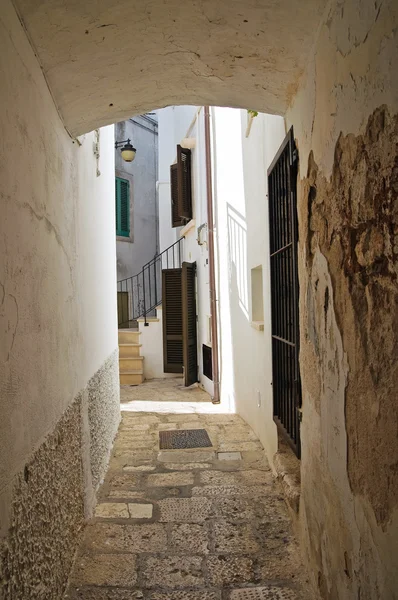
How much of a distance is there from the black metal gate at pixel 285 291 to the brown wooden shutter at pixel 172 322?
19.8 feet

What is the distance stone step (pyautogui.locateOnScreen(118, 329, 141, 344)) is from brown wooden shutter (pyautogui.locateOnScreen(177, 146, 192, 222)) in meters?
2.72

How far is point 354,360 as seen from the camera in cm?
166

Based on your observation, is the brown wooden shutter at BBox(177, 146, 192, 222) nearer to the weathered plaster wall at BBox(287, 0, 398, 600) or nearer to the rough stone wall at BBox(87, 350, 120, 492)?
the rough stone wall at BBox(87, 350, 120, 492)

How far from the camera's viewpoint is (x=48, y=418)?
219 centimetres

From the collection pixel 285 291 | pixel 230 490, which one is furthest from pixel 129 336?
pixel 285 291

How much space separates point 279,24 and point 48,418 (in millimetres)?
1974

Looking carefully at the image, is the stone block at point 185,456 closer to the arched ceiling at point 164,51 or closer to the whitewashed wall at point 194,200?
the arched ceiling at point 164,51

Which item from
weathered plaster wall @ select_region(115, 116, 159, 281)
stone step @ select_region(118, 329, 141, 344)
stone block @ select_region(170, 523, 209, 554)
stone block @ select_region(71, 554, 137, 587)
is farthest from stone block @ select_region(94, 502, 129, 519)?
weathered plaster wall @ select_region(115, 116, 159, 281)

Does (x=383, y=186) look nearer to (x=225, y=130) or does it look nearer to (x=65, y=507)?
(x=65, y=507)

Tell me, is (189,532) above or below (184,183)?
below

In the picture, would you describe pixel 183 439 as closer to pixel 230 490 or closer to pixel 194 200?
pixel 230 490

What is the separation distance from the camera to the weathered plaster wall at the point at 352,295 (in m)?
1.32

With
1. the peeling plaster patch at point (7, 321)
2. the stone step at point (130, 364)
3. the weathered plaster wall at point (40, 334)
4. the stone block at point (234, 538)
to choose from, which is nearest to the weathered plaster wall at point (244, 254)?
the stone block at point (234, 538)

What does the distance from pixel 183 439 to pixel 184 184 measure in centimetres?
604
